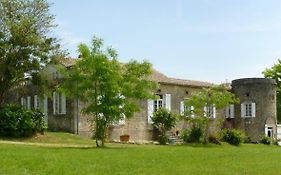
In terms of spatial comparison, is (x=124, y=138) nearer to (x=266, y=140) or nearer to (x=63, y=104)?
(x=63, y=104)

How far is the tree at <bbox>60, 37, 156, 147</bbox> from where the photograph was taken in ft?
79.7

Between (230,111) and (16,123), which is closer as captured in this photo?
(16,123)

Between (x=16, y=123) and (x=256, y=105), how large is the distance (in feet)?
69.9

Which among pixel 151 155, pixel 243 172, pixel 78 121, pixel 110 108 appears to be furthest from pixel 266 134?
pixel 243 172

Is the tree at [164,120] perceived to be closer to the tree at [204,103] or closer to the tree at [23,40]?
the tree at [204,103]

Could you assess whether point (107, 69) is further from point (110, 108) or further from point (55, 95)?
point (55, 95)

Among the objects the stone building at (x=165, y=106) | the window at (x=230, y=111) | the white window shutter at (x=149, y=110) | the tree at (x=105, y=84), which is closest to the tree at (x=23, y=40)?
the stone building at (x=165, y=106)

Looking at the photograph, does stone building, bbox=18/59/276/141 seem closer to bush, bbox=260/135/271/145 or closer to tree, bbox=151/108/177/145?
tree, bbox=151/108/177/145

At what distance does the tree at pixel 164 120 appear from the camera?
1357 inches

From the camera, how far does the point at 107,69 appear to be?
24.2 metres

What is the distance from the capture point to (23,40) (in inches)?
1126

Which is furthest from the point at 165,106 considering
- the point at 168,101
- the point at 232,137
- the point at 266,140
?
the point at 266,140

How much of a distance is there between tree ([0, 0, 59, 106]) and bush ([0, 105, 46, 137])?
265cm

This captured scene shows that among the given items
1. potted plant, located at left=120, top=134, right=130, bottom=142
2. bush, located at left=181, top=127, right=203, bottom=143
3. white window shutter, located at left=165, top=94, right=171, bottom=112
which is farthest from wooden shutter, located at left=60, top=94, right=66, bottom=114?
bush, located at left=181, top=127, right=203, bottom=143
